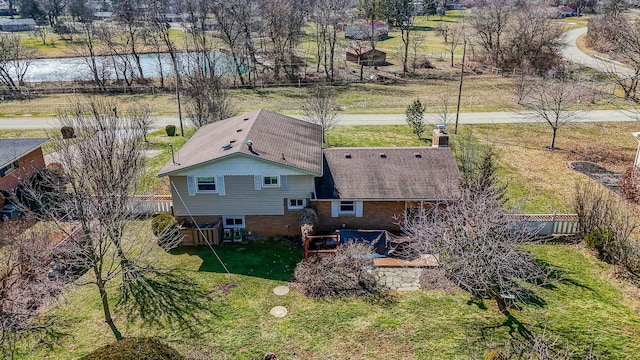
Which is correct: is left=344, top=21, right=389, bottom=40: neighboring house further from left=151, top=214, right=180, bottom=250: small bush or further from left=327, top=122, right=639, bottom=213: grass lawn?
left=151, top=214, right=180, bottom=250: small bush

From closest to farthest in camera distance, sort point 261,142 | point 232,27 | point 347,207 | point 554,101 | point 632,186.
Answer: point 347,207 → point 261,142 → point 632,186 → point 554,101 → point 232,27

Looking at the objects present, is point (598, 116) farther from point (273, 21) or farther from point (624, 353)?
point (273, 21)

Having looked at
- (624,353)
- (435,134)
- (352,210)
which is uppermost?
(435,134)

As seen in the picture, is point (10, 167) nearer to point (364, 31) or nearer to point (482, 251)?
point (482, 251)

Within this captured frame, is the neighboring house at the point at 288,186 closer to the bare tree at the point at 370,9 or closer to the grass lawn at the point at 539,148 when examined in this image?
the grass lawn at the point at 539,148

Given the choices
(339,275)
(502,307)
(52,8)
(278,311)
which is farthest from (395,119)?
(52,8)

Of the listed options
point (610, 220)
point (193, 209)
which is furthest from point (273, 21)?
point (610, 220)
